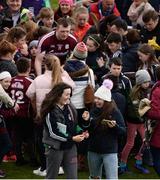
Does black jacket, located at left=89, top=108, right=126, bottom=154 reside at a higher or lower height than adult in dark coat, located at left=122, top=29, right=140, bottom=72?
lower

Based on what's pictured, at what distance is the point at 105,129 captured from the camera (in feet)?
26.0

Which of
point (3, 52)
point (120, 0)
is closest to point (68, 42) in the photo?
Answer: point (3, 52)

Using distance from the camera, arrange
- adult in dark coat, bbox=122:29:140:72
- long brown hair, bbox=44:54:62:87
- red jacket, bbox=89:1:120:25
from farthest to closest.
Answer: red jacket, bbox=89:1:120:25, adult in dark coat, bbox=122:29:140:72, long brown hair, bbox=44:54:62:87

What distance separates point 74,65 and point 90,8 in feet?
14.7

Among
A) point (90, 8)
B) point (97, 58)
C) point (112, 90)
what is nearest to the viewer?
point (112, 90)

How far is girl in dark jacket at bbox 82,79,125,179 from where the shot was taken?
791 cm

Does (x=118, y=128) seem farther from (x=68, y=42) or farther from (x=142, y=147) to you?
(x=68, y=42)

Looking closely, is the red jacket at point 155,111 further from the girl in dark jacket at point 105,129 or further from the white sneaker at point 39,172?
the white sneaker at point 39,172

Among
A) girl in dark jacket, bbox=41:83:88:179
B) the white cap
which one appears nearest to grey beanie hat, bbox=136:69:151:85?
girl in dark jacket, bbox=41:83:88:179

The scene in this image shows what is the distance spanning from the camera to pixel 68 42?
10.2 m

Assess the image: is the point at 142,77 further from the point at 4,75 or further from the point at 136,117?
the point at 4,75

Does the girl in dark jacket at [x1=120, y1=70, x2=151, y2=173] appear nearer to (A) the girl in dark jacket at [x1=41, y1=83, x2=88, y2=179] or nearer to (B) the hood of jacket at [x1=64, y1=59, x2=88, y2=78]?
(B) the hood of jacket at [x1=64, y1=59, x2=88, y2=78]

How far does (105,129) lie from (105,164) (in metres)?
0.48

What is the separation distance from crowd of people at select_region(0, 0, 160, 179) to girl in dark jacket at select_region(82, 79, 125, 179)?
1cm
